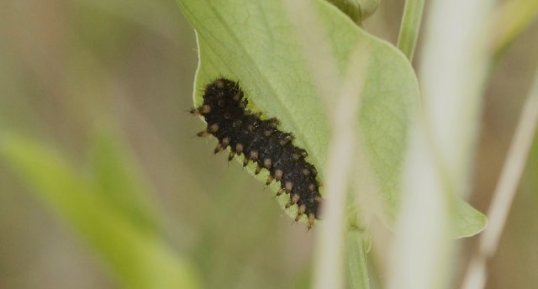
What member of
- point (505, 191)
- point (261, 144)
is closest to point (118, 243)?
point (261, 144)

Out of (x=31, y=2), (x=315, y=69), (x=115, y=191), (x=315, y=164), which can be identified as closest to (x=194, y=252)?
(x=115, y=191)

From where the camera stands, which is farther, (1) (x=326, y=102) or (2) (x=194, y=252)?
(2) (x=194, y=252)

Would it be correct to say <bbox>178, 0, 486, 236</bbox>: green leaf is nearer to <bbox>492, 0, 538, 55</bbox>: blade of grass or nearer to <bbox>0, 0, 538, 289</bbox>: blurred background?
<bbox>492, 0, 538, 55</bbox>: blade of grass

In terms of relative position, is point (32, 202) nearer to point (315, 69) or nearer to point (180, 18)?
point (180, 18)

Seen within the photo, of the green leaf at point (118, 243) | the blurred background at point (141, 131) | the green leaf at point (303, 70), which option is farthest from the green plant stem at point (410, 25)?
the blurred background at point (141, 131)

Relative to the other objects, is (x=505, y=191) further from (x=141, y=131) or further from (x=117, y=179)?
(x=141, y=131)

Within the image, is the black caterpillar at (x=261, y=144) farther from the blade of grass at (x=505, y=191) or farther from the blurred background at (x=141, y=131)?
the blurred background at (x=141, y=131)
